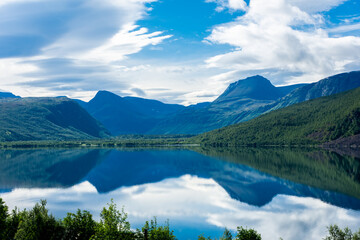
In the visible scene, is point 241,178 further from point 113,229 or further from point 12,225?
point 113,229

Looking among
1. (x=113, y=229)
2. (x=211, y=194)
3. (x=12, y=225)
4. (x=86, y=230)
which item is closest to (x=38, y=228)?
(x=86, y=230)

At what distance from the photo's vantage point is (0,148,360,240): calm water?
6444cm

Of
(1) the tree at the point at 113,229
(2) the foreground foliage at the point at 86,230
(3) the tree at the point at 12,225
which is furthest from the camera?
(3) the tree at the point at 12,225

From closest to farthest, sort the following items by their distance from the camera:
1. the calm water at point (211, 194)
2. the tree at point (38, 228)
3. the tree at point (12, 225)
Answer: the tree at point (38, 228) → the tree at point (12, 225) → the calm water at point (211, 194)

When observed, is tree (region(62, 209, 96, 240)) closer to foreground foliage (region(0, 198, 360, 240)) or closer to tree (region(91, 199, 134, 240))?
foreground foliage (region(0, 198, 360, 240))

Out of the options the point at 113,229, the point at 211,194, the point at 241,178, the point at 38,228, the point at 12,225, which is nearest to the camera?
the point at 113,229

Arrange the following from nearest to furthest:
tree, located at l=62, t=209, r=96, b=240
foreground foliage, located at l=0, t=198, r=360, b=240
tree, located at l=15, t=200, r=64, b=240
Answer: foreground foliage, located at l=0, t=198, r=360, b=240 → tree, located at l=15, t=200, r=64, b=240 → tree, located at l=62, t=209, r=96, b=240

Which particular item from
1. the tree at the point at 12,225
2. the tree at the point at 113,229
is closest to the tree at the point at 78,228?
the tree at the point at 113,229

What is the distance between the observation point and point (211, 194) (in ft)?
316

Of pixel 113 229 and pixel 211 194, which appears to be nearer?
pixel 113 229

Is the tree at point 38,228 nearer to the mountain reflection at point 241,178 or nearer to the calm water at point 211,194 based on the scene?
the calm water at point 211,194

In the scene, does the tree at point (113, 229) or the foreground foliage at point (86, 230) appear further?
the foreground foliage at point (86, 230)

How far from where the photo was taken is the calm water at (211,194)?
64.4 m

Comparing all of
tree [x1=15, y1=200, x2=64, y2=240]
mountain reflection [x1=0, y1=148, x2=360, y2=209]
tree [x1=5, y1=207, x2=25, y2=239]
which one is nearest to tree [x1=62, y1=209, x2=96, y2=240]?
tree [x1=15, y1=200, x2=64, y2=240]
